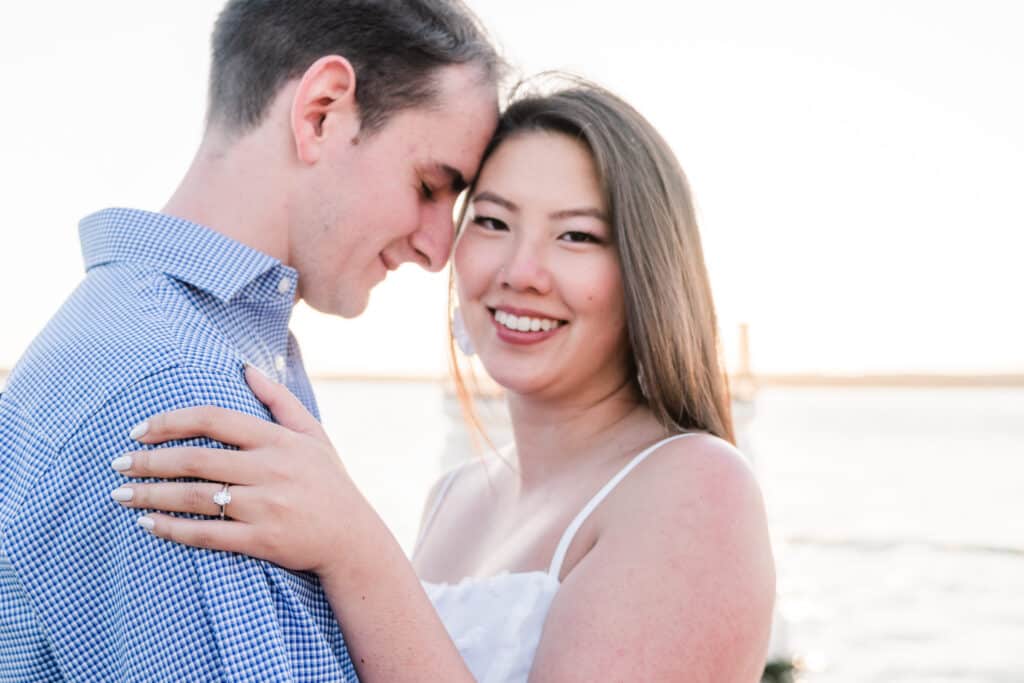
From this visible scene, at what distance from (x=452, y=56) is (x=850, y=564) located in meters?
15.4

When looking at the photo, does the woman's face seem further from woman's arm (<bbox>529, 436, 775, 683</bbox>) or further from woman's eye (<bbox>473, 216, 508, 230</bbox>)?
woman's arm (<bbox>529, 436, 775, 683</bbox>)

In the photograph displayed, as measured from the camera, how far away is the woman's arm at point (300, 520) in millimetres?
1301

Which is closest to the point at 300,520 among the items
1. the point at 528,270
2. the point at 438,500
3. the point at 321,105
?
the point at 321,105

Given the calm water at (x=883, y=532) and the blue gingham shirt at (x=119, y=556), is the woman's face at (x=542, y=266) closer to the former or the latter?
the blue gingham shirt at (x=119, y=556)

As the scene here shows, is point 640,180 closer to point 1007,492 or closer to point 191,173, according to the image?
point 191,173

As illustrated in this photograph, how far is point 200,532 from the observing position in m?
1.28

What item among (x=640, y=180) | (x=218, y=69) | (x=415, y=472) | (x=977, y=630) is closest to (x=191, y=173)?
(x=218, y=69)

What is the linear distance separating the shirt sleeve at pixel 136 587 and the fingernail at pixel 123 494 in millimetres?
19

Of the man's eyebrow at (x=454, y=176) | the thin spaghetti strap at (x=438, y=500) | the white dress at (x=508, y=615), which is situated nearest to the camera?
the white dress at (x=508, y=615)

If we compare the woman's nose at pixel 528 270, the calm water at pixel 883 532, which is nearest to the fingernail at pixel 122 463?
the woman's nose at pixel 528 270

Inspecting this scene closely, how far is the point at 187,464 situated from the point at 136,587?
0.16 metres

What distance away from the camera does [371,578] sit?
1.49 m

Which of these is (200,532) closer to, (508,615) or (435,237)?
(508,615)

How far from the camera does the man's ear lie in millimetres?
1881
